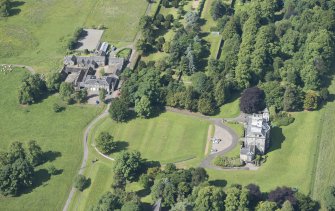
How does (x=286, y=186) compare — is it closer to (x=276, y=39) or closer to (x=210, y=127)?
(x=210, y=127)

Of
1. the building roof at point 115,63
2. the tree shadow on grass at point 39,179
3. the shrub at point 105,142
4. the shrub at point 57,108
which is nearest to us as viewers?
the tree shadow on grass at point 39,179

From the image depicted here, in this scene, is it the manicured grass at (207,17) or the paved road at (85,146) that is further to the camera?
the manicured grass at (207,17)

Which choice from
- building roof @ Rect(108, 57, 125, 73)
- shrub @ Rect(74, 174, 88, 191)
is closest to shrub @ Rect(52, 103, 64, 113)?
building roof @ Rect(108, 57, 125, 73)

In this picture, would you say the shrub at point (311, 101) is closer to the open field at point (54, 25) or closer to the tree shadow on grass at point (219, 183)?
the tree shadow on grass at point (219, 183)

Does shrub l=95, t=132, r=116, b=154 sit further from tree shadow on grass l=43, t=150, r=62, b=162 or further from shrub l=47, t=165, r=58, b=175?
shrub l=47, t=165, r=58, b=175

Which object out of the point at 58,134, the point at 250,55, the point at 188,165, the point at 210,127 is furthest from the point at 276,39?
the point at 58,134

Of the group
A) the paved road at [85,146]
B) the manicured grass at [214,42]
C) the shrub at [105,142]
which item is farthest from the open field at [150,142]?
the manicured grass at [214,42]
